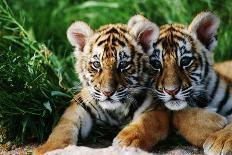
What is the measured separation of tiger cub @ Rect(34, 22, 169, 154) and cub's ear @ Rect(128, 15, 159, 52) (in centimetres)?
3

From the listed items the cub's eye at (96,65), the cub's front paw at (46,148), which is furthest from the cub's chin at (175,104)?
the cub's front paw at (46,148)

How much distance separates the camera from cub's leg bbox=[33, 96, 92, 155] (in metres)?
3.77

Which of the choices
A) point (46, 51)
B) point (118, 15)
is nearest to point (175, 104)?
point (46, 51)

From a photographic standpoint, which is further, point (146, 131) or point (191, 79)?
point (191, 79)

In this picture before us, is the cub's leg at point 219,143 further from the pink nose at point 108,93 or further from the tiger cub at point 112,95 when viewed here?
the pink nose at point 108,93

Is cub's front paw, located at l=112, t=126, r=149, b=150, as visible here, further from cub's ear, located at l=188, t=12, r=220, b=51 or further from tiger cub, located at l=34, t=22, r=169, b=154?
cub's ear, located at l=188, t=12, r=220, b=51

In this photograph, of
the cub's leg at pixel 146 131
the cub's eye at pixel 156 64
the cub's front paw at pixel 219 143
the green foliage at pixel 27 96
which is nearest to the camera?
the cub's front paw at pixel 219 143

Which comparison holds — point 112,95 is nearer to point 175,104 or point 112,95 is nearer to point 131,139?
point 131,139

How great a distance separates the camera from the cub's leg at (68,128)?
377 centimetres

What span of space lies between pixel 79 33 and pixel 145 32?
1.57ft

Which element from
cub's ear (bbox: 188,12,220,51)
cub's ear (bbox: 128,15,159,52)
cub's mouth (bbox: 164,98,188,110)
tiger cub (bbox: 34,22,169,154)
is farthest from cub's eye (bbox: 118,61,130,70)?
cub's ear (bbox: 188,12,220,51)

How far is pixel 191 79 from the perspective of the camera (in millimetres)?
4086

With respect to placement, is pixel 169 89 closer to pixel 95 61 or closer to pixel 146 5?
pixel 95 61

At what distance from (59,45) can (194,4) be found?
4.47 ft
